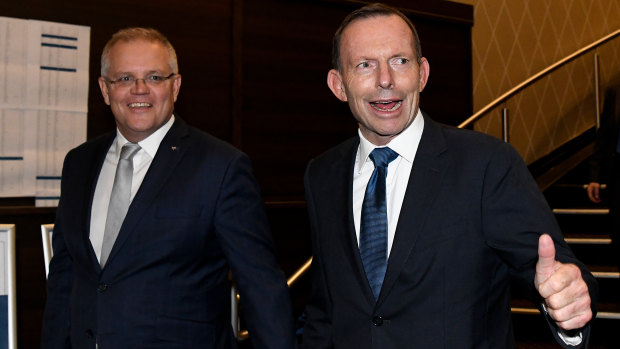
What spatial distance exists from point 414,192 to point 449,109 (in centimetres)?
416

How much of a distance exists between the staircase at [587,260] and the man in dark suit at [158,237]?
239 cm

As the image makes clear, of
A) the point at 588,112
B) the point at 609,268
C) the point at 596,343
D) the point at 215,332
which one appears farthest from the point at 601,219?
the point at 215,332

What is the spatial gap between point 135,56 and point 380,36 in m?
0.85

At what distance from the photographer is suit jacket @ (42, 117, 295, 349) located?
185 cm

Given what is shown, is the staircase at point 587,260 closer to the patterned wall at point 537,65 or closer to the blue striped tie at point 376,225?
the patterned wall at point 537,65

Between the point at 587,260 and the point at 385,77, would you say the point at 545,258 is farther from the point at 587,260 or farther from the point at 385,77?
the point at 587,260

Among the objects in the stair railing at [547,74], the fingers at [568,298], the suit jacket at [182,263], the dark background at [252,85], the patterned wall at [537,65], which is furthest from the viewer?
the patterned wall at [537,65]

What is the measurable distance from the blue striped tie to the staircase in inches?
98.4

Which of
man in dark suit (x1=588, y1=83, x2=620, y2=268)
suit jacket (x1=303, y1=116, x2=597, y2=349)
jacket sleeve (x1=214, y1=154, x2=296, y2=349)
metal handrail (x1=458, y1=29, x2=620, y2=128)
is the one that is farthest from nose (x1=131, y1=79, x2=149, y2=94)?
metal handrail (x1=458, y1=29, x2=620, y2=128)

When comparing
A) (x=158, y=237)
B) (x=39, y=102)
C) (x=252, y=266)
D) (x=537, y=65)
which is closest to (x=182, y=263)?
(x=158, y=237)

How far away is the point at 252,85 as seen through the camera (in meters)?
4.46

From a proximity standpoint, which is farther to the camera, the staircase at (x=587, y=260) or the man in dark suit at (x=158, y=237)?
the staircase at (x=587, y=260)

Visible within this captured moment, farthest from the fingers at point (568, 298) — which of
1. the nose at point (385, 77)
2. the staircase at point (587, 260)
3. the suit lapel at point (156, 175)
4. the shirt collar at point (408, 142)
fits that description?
the staircase at point (587, 260)

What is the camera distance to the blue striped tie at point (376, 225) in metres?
1.50
